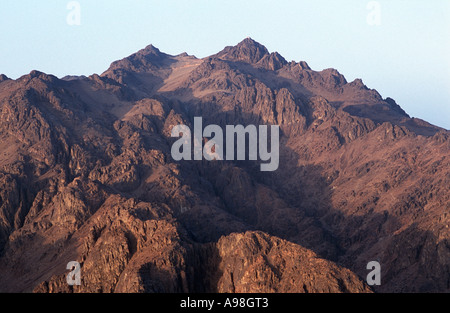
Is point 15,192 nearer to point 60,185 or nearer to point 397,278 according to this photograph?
point 60,185

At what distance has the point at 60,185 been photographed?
18625 centimetres

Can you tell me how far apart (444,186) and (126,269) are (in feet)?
353

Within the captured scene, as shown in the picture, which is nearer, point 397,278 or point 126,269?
point 126,269

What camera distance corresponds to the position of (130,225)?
12612 centimetres

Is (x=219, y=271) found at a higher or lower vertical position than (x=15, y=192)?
lower
